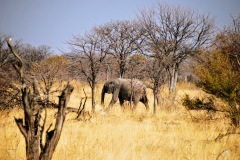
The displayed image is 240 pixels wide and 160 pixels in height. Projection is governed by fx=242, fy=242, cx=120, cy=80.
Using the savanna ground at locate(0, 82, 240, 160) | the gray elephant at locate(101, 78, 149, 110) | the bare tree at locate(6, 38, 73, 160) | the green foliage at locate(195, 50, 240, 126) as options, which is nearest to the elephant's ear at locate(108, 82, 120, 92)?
the gray elephant at locate(101, 78, 149, 110)

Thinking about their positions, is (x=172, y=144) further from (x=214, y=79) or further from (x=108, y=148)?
(x=214, y=79)

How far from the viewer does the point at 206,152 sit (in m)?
4.72

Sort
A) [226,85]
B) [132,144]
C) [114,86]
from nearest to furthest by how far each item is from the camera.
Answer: [132,144], [226,85], [114,86]

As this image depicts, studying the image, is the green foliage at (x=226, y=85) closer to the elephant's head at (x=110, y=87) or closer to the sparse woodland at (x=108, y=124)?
the sparse woodland at (x=108, y=124)

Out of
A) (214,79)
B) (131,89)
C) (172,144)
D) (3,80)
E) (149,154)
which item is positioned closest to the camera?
(149,154)

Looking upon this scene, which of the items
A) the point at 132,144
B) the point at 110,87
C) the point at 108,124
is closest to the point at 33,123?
the point at 132,144

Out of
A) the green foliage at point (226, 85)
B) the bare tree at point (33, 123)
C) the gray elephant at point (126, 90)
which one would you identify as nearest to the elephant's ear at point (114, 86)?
the gray elephant at point (126, 90)

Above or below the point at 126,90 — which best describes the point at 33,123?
below

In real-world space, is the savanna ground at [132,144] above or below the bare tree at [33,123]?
below

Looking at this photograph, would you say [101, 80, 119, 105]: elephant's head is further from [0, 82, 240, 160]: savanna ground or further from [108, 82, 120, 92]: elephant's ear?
[0, 82, 240, 160]: savanna ground

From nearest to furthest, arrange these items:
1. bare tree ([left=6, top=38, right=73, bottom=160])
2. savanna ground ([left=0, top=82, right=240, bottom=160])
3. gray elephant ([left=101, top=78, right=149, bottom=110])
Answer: bare tree ([left=6, top=38, right=73, bottom=160]), savanna ground ([left=0, top=82, right=240, bottom=160]), gray elephant ([left=101, top=78, right=149, bottom=110])

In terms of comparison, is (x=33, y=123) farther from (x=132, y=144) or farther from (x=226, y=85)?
(x=226, y=85)

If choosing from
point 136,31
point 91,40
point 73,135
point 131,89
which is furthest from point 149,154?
point 136,31

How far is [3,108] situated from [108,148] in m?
4.74
